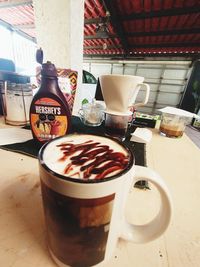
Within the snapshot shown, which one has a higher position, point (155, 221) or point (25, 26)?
point (25, 26)

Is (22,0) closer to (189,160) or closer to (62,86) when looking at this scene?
(62,86)

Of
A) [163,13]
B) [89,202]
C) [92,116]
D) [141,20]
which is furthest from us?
[141,20]

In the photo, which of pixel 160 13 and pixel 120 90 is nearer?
pixel 120 90

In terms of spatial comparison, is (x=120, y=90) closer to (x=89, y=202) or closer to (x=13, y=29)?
(x=89, y=202)

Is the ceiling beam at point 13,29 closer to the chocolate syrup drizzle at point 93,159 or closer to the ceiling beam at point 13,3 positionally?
the ceiling beam at point 13,3

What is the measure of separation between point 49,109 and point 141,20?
3174mm

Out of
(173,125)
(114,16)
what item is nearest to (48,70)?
(173,125)

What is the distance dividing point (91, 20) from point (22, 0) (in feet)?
3.73

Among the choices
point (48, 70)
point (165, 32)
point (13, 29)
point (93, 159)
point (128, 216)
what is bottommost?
point (128, 216)

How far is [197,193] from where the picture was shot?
1.08 feet

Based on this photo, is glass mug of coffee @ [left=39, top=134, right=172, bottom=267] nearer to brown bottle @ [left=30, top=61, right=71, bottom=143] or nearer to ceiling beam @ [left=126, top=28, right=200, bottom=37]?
brown bottle @ [left=30, top=61, right=71, bottom=143]

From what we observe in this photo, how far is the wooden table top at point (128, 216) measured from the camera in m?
0.19

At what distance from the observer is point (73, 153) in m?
0.19

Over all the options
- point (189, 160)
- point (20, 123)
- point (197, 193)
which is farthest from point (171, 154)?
point (20, 123)
